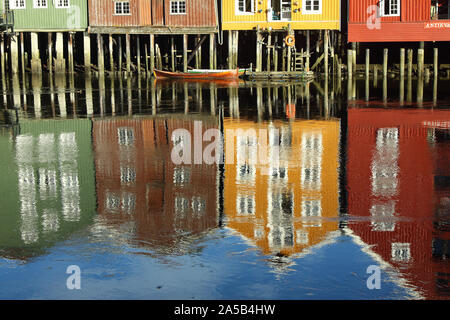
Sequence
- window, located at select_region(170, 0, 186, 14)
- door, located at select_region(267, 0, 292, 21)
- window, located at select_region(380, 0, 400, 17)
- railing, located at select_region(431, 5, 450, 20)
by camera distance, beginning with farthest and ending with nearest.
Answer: window, located at select_region(170, 0, 186, 14), railing, located at select_region(431, 5, 450, 20), door, located at select_region(267, 0, 292, 21), window, located at select_region(380, 0, 400, 17)

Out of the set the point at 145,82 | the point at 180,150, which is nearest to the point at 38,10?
the point at 145,82

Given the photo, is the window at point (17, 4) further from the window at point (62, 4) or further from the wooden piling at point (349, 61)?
the wooden piling at point (349, 61)

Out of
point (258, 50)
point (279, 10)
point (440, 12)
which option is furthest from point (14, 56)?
point (440, 12)

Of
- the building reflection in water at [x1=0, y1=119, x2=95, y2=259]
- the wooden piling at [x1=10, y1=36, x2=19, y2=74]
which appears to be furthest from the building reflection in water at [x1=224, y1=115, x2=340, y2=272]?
the wooden piling at [x1=10, y1=36, x2=19, y2=74]

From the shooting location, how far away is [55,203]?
1374 cm

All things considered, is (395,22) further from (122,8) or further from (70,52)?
(70,52)

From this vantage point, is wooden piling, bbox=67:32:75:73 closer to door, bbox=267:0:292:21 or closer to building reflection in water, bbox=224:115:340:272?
door, bbox=267:0:292:21

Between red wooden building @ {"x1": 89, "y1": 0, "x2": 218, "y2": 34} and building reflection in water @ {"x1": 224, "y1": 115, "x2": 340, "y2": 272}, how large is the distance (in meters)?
25.5

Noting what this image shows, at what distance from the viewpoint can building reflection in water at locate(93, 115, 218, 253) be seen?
12.0 m

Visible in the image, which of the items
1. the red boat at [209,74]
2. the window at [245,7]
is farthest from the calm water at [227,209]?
the window at [245,7]

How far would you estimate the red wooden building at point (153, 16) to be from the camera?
152 ft

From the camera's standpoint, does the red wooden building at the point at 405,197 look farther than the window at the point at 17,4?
No

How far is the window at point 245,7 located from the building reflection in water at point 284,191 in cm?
2460
